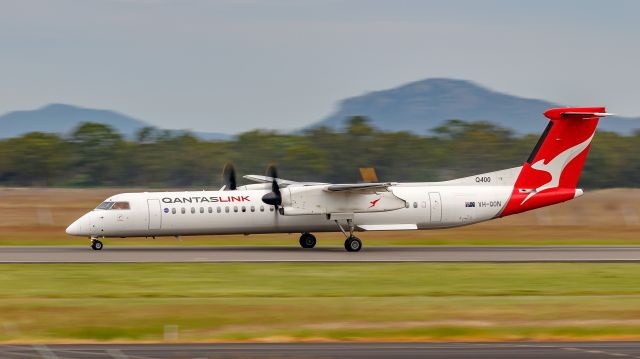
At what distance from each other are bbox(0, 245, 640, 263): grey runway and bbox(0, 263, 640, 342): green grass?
1742mm

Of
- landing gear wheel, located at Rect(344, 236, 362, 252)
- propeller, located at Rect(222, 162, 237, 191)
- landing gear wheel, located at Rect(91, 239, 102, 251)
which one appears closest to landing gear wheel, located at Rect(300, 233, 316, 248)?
landing gear wheel, located at Rect(344, 236, 362, 252)

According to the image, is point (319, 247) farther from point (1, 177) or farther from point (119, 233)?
point (1, 177)

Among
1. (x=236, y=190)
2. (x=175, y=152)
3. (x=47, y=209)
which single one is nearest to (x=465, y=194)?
(x=236, y=190)

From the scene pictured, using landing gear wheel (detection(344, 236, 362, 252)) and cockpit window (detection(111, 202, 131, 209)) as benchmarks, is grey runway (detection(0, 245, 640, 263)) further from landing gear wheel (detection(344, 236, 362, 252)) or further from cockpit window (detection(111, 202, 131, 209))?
cockpit window (detection(111, 202, 131, 209))

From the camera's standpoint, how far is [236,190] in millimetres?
37719

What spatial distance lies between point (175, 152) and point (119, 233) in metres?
63.3

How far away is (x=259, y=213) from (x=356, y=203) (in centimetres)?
375

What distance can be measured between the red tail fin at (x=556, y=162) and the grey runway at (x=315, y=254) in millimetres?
2076

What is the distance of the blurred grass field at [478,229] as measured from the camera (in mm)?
42656

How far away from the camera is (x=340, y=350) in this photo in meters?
16.8

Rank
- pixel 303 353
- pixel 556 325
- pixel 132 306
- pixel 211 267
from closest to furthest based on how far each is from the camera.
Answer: pixel 303 353, pixel 556 325, pixel 132 306, pixel 211 267

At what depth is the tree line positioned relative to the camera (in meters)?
91.2

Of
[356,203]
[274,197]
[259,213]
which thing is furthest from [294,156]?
[274,197]

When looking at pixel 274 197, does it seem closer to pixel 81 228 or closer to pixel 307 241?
pixel 307 241
